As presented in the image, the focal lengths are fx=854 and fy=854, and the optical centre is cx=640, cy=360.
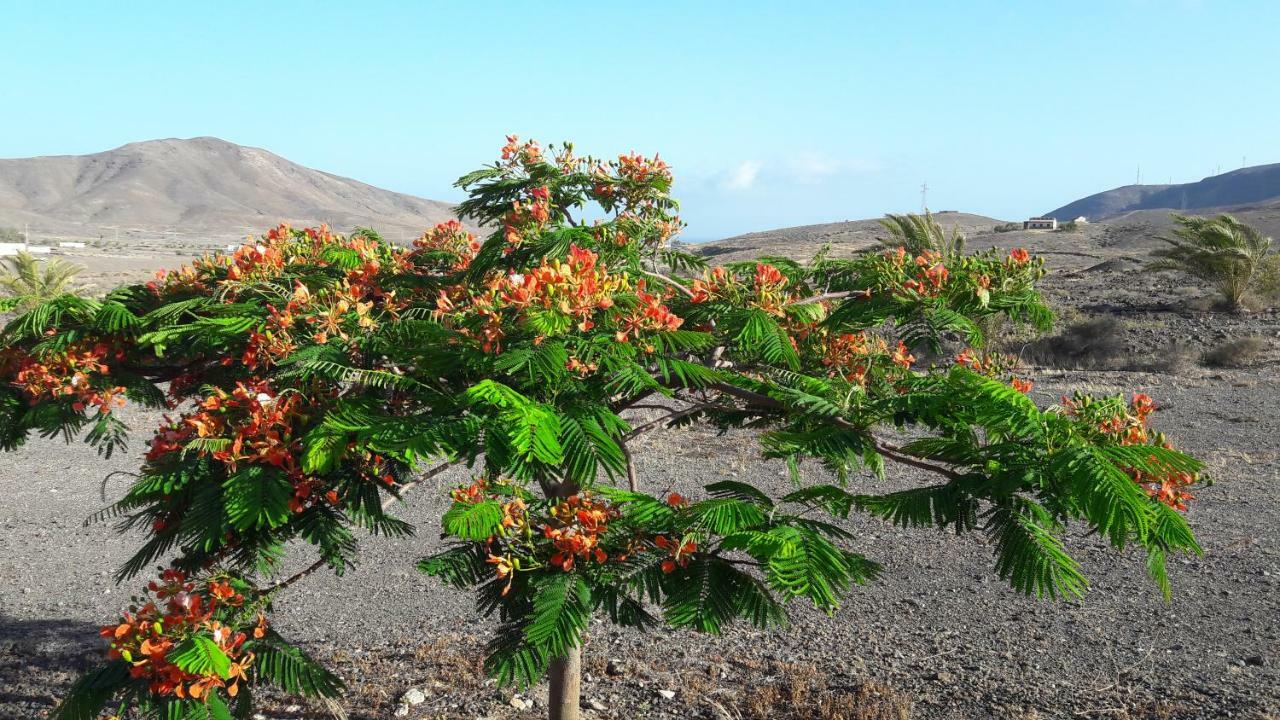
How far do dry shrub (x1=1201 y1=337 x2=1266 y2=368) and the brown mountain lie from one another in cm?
8612

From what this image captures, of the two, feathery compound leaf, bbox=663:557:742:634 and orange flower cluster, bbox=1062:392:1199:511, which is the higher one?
orange flower cluster, bbox=1062:392:1199:511

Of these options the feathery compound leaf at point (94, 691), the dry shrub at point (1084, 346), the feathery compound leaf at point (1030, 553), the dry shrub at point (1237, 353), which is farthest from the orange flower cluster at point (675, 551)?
the dry shrub at point (1237, 353)

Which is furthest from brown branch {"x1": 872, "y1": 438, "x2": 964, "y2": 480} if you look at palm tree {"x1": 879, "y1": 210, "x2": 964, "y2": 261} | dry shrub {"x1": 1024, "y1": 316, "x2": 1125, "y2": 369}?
dry shrub {"x1": 1024, "y1": 316, "x2": 1125, "y2": 369}

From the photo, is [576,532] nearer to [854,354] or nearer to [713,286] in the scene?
[713,286]

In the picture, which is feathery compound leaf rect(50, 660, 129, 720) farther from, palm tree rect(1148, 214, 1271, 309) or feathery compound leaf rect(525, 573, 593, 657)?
palm tree rect(1148, 214, 1271, 309)

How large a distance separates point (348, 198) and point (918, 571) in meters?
146

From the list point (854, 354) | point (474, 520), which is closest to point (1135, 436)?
point (854, 354)

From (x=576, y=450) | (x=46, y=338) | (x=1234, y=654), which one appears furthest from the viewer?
(x=1234, y=654)

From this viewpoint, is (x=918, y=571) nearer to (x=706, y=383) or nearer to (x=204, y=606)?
(x=706, y=383)

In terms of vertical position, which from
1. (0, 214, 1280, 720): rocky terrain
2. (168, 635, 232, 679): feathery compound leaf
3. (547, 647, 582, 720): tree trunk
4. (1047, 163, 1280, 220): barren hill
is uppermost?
(1047, 163, 1280, 220): barren hill

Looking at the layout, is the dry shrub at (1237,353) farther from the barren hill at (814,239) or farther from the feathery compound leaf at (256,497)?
the feathery compound leaf at (256,497)

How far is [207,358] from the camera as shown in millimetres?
2838

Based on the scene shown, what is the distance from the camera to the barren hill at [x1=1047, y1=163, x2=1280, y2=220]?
8875 centimetres

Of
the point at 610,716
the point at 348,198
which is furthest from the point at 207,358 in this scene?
the point at 348,198
